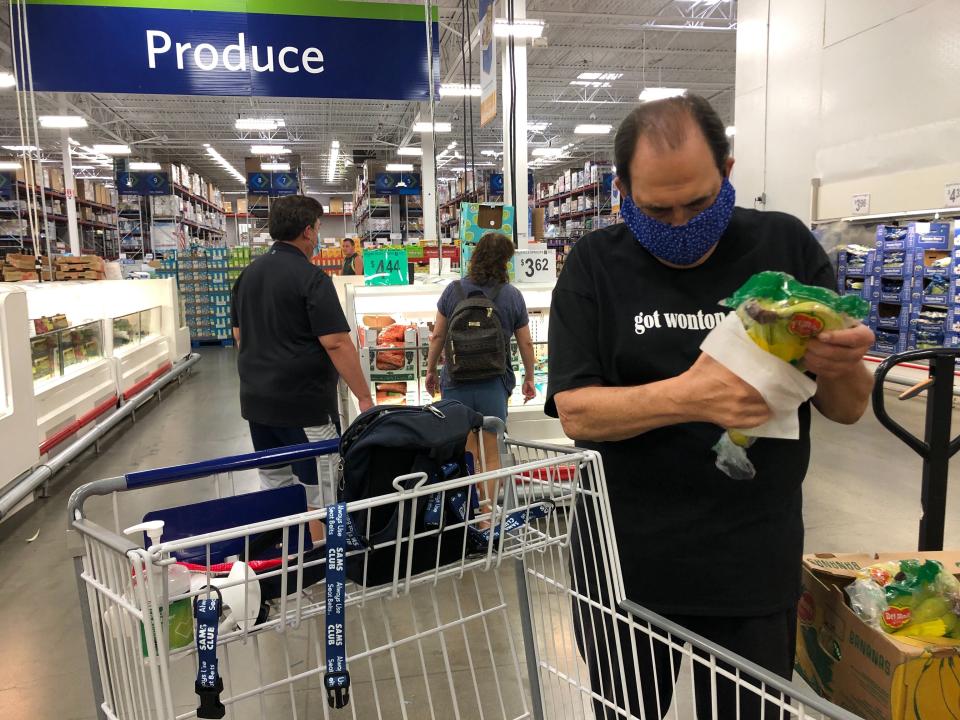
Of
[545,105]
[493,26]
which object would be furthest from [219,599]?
[545,105]

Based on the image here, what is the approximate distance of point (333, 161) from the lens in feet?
91.2

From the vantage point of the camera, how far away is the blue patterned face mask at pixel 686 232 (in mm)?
1176

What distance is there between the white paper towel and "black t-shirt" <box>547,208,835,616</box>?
22 centimetres

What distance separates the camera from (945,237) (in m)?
7.83

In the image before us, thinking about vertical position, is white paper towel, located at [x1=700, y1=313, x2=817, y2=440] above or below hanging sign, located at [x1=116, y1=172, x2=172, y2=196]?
below

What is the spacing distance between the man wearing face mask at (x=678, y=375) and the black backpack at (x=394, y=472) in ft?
0.74

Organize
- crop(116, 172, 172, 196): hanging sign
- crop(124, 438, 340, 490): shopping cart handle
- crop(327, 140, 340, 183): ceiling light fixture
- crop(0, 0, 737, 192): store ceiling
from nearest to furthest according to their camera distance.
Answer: crop(124, 438, 340, 490): shopping cart handle → crop(0, 0, 737, 192): store ceiling → crop(116, 172, 172, 196): hanging sign → crop(327, 140, 340, 183): ceiling light fixture

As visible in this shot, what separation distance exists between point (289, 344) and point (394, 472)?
229 centimetres

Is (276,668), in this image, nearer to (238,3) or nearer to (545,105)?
(238,3)

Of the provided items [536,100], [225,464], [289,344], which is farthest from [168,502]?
[536,100]

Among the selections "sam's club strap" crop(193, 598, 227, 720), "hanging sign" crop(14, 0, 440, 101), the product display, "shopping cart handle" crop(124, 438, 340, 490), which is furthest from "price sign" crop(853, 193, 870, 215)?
"sam's club strap" crop(193, 598, 227, 720)

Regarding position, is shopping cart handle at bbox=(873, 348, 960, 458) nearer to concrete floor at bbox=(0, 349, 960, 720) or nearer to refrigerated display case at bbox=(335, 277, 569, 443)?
concrete floor at bbox=(0, 349, 960, 720)

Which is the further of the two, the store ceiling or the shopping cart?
the store ceiling

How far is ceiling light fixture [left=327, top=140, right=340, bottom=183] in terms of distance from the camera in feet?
79.6
